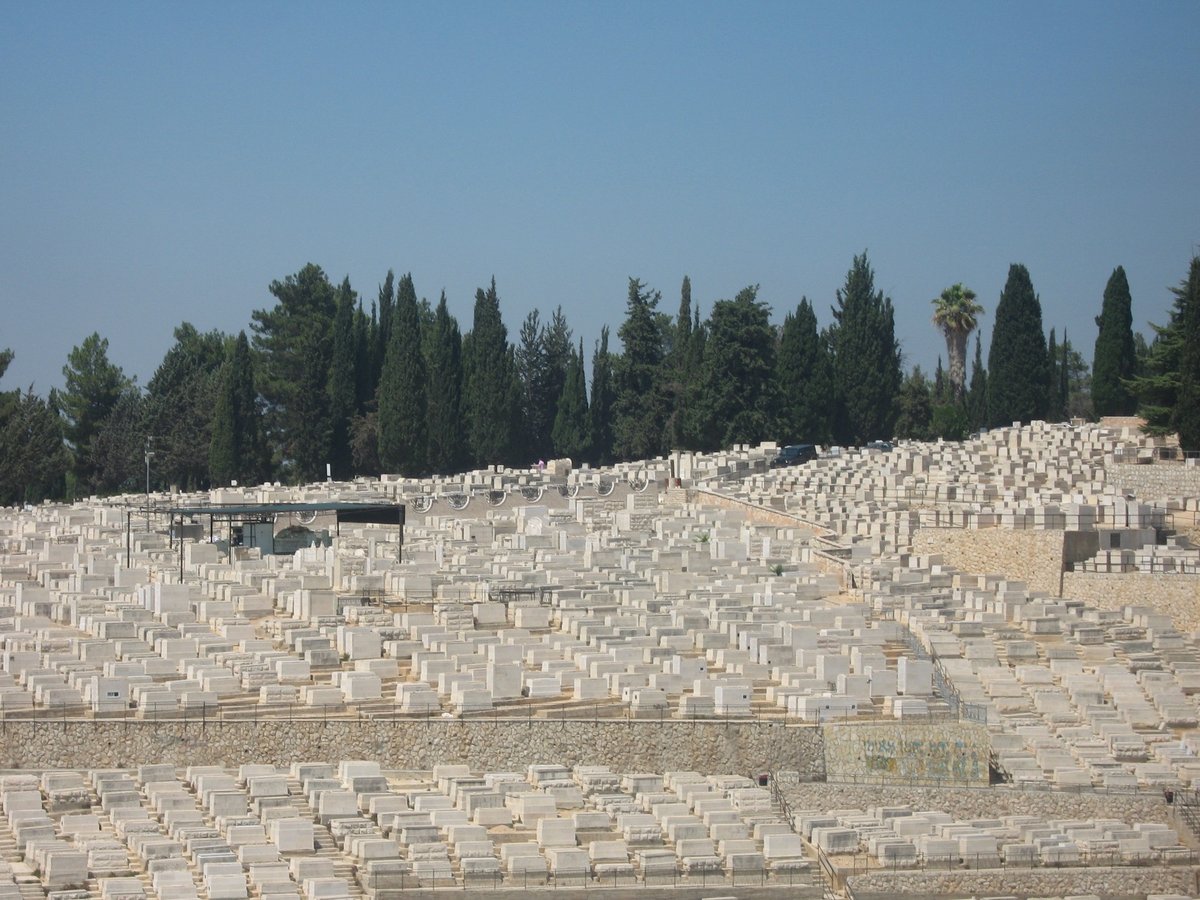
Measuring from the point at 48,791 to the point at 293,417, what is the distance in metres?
34.0

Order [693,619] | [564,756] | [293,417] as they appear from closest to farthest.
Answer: [564,756], [693,619], [293,417]

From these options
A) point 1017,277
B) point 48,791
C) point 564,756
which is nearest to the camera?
point 48,791

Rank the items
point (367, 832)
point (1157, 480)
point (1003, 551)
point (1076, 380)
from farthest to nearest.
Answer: point (1076, 380)
point (1157, 480)
point (1003, 551)
point (367, 832)

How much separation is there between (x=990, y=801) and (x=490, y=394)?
29852 millimetres

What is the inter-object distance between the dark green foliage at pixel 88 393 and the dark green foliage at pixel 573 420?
14.3 m

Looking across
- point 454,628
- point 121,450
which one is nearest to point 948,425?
point 121,450

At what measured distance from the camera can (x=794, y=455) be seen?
4928 centimetres

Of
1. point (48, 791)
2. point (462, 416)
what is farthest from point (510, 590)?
point (462, 416)

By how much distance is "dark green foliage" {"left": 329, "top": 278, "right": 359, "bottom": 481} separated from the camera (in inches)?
2194

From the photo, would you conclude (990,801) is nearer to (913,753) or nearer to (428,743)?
(913,753)

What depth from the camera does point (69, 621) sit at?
30.8 meters

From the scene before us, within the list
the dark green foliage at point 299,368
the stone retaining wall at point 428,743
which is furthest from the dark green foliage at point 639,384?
the stone retaining wall at point 428,743

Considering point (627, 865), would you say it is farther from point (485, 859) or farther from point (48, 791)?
point (48, 791)

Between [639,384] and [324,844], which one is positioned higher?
[639,384]
